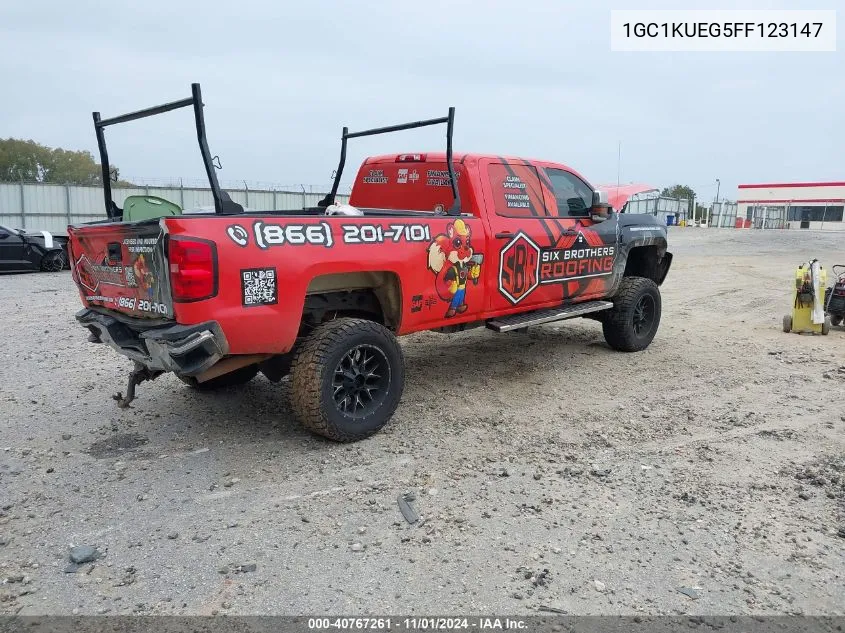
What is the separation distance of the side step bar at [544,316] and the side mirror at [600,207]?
2.75 ft

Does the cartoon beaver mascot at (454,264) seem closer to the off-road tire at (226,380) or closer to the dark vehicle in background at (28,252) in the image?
the off-road tire at (226,380)

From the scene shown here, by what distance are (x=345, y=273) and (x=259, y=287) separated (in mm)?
730

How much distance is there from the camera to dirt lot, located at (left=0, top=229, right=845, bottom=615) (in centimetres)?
276

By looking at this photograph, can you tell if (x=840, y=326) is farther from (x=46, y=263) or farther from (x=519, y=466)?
(x=46, y=263)

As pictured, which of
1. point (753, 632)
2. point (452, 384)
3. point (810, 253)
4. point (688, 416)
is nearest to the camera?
point (753, 632)

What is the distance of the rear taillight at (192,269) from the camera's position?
3.45 meters

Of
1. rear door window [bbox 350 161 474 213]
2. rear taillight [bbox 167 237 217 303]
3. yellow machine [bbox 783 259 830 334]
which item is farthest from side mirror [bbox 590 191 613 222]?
rear taillight [bbox 167 237 217 303]

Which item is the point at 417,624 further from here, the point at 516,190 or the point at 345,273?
the point at 516,190

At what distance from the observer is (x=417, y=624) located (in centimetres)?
254

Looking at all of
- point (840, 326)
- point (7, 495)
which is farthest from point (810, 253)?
point (7, 495)

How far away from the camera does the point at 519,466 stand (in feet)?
13.0


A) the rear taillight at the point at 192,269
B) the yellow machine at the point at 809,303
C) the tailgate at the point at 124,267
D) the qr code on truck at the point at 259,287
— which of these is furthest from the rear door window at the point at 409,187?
the yellow machine at the point at 809,303

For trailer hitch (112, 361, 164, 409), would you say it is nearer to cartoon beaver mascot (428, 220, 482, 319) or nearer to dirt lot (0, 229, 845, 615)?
dirt lot (0, 229, 845, 615)

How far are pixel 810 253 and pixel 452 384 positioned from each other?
1979cm
